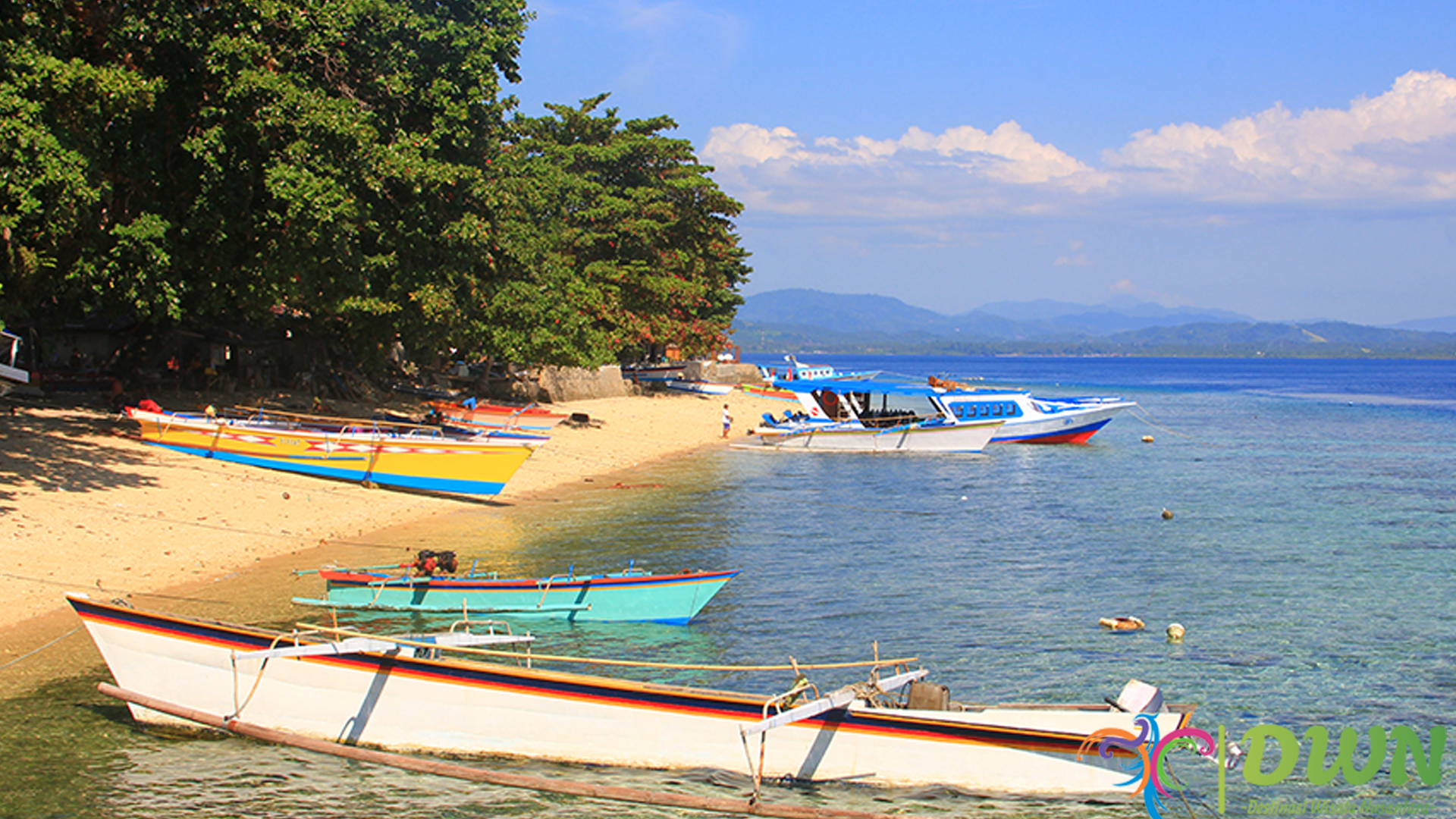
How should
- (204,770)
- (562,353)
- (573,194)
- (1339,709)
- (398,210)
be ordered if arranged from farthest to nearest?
(573,194)
(562,353)
(398,210)
(1339,709)
(204,770)

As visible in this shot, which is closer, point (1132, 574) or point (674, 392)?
point (1132, 574)

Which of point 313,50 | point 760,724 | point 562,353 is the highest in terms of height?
point 313,50

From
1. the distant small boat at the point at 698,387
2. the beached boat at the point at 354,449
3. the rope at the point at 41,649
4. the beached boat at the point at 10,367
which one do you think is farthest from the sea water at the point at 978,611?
the distant small boat at the point at 698,387

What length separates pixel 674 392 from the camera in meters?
Result: 65.8

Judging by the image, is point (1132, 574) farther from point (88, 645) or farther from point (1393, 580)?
point (88, 645)

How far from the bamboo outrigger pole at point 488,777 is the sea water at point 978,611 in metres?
0.13

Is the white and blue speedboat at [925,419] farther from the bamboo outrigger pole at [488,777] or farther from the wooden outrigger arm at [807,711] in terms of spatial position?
the bamboo outrigger pole at [488,777]

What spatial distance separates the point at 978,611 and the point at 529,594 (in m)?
7.69

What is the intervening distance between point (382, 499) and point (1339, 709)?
802 inches

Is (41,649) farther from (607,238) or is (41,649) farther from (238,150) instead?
(607,238)

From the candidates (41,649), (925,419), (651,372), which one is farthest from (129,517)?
(651,372)

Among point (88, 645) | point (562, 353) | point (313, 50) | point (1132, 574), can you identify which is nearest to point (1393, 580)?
point (1132, 574)

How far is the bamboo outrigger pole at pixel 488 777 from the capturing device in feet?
31.6

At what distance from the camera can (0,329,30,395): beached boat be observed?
2264 centimetres
